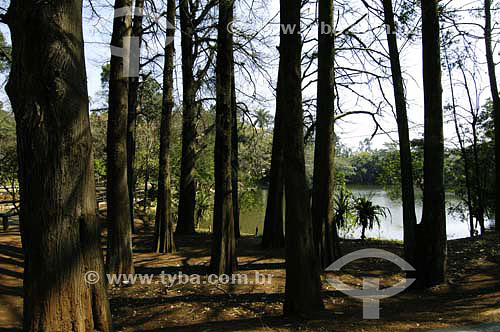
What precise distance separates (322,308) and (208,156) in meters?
12.5

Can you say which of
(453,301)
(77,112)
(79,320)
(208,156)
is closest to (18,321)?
(79,320)

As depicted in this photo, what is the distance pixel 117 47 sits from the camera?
7480mm

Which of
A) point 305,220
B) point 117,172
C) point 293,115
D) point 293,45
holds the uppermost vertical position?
point 293,45

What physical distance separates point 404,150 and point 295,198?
3.74 meters

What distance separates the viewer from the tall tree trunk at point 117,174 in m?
7.37

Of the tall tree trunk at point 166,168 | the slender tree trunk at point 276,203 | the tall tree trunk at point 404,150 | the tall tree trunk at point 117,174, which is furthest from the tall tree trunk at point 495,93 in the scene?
the tall tree trunk at point 117,174

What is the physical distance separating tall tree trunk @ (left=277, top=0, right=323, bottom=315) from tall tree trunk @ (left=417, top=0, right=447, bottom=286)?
9.38 ft

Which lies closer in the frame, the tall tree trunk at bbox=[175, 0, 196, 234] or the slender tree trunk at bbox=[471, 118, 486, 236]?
the tall tree trunk at bbox=[175, 0, 196, 234]

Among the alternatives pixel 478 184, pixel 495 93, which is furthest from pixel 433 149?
pixel 478 184

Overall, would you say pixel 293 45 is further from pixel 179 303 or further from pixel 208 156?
pixel 208 156

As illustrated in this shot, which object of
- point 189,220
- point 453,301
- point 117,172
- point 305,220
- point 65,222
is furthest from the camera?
point 189,220

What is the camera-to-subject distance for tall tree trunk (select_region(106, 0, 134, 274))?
7.37 metres

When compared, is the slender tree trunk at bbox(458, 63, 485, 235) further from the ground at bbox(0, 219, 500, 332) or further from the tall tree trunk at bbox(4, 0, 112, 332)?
the tall tree trunk at bbox(4, 0, 112, 332)

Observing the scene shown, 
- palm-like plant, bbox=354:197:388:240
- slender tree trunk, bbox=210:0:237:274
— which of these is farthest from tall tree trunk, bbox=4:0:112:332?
palm-like plant, bbox=354:197:388:240
